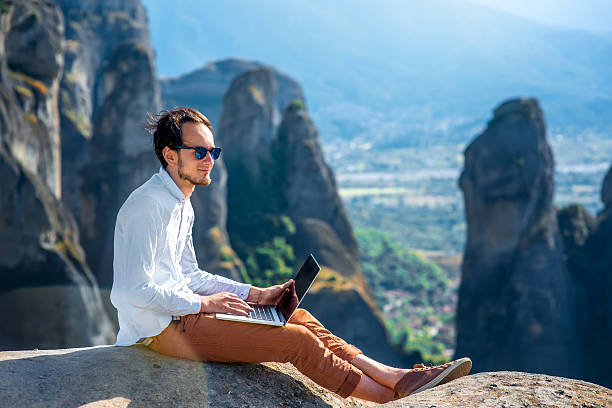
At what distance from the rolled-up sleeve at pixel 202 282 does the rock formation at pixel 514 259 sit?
21.2m

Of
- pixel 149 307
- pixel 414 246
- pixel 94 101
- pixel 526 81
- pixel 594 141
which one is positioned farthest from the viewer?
pixel 526 81

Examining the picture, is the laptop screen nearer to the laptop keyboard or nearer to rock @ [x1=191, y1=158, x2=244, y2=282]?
the laptop keyboard

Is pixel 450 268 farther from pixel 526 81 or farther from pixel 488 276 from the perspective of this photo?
pixel 526 81

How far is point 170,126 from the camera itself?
422cm

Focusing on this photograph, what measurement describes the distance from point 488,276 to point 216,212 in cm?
1049

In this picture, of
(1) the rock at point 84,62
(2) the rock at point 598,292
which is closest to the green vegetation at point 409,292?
(2) the rock at point 598,292

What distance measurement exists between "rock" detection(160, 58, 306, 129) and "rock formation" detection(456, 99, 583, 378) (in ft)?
102

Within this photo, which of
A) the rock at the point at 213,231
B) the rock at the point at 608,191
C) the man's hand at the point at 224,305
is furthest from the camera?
the rock at the point at 608,191

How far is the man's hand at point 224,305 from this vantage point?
4.11 m

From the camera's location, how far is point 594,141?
148 meters

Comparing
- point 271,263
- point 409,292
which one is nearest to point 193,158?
point 271,263

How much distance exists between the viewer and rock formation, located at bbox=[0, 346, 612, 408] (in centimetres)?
391

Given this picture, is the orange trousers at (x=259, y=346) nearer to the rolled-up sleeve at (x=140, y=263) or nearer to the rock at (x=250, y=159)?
the rolled-up sleeve at (x=140, y=263)

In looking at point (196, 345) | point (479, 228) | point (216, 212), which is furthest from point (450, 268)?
point (196, 345)
